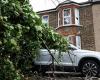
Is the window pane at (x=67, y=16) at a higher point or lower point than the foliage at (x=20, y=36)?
higher

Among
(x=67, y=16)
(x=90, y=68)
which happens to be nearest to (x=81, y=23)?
(x=67, y=16)

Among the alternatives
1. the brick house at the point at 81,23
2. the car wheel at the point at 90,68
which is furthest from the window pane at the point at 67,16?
the car wheel at the point at 90,68

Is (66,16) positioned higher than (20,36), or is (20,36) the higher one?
(66,16)

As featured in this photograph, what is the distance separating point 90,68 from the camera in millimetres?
9945

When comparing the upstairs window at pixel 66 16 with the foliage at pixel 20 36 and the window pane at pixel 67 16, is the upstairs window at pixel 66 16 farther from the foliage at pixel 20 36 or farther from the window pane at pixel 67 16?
the foliage at pixel 20 36

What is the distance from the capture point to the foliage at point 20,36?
386 centimetres

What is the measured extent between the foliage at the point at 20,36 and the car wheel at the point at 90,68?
16.1 feet

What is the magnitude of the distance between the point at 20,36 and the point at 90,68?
20.4 feet

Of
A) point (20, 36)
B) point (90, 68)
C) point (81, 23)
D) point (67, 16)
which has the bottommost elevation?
point (90, 68)

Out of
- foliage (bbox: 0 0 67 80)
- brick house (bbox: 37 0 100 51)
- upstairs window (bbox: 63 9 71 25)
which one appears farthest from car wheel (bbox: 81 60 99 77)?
upstairs window (bbox: 63 9 71 25)

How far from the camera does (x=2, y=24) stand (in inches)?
151

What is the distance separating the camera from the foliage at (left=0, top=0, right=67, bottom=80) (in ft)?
12.7

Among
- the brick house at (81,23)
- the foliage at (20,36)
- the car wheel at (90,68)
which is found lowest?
the car wheel at (90,68)

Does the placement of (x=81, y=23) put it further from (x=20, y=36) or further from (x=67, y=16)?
(x=20, y=36)
